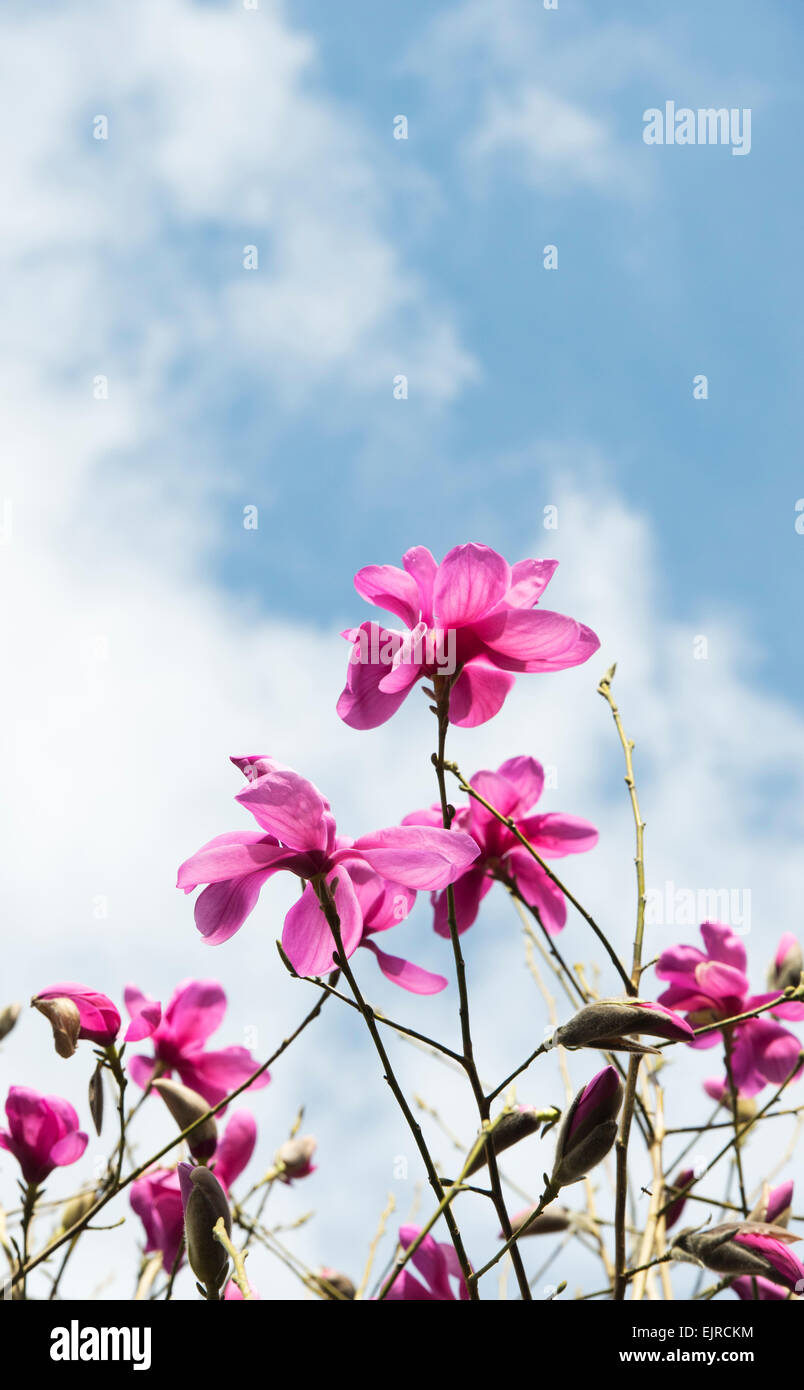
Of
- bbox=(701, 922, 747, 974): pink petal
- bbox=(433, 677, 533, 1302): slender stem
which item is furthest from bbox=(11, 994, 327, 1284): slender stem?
bbox=(701, 922, 747, 974): pink petal

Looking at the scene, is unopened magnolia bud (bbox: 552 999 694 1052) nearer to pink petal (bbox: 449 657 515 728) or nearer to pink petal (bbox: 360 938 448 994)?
pink petal (bbox: 360 938 448 994)

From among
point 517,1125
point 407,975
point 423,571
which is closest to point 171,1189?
point 407,975

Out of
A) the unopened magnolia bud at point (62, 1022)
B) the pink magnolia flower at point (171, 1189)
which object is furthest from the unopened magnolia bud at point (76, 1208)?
the unopened magnolia bud at point (62, 1022)

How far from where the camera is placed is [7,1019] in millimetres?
1465

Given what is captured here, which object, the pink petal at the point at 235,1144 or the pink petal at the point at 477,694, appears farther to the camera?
the pink petal at the point at 235,1144

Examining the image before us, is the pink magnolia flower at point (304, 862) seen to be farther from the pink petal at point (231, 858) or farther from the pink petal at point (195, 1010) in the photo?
the pink petal at point (195, 1010)

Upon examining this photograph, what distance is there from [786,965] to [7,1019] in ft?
3.60

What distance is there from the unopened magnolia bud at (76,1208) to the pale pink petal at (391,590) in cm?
→ 91

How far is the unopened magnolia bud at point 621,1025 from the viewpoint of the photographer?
0.73 m

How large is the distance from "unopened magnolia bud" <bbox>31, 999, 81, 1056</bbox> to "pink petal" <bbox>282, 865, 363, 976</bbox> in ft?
0.88

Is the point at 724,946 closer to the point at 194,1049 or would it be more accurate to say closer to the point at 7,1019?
the point at 194,1049

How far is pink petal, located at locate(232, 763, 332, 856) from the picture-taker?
2.56ft
